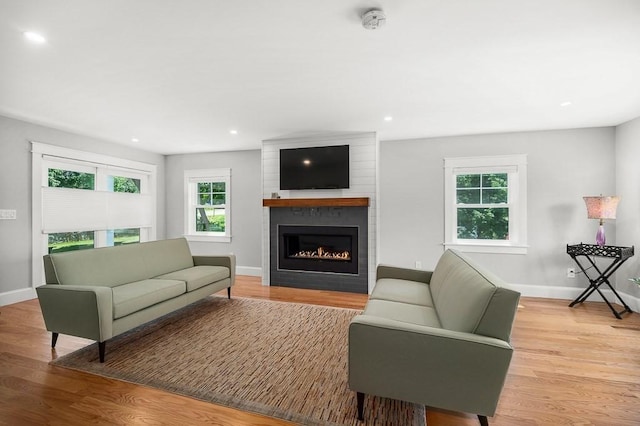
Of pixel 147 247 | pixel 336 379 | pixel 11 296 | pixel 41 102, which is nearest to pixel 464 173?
pixel 336 379

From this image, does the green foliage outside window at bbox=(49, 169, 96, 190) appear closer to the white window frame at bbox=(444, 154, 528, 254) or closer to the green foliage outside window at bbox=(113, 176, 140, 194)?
the green foliage outside window at bbox=(113, 176, 140, 194)

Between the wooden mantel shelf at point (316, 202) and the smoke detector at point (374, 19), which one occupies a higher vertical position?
the smoke detector at point (374, 19)

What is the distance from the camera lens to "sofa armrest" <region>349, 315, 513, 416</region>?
1534 mm

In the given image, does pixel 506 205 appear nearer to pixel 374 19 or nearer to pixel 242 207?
pixel 374 19

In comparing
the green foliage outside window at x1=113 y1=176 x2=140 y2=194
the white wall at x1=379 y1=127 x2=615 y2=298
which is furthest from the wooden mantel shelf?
the green foliage outside window at x1=113 y1=176 x2=140 y2=194

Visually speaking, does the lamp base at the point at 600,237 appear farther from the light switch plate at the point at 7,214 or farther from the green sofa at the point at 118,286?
the light switch plate at the point at 7,214

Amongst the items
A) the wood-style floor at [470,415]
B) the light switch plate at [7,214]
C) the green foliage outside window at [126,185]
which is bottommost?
the wood-style floor at [470,415]

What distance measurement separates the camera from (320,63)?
2.41 metres

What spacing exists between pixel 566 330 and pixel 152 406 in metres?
3.84

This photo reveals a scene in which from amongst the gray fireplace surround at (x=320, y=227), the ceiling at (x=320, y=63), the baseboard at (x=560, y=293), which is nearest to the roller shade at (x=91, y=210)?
the ceiling at (x=320, y=63)

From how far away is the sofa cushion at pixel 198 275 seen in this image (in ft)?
11.1

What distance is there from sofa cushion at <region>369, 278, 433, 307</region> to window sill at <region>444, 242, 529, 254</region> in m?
1.80

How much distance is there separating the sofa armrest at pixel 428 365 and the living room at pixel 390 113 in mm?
1882

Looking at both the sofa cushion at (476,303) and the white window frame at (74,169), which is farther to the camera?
the white window frame at (74,169)
